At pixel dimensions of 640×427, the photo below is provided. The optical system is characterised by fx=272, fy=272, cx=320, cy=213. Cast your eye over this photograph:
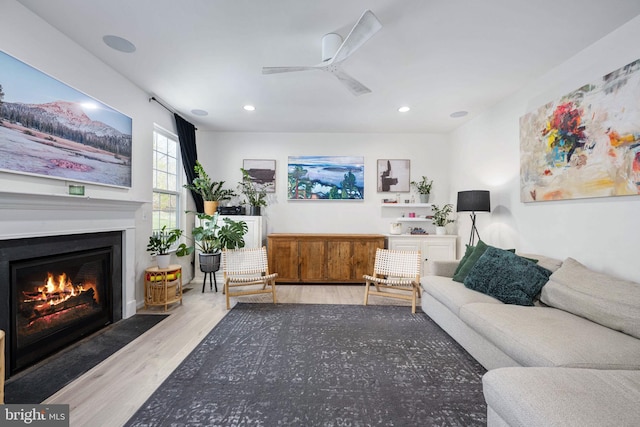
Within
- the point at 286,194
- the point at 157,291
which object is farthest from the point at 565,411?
the point at 286,194

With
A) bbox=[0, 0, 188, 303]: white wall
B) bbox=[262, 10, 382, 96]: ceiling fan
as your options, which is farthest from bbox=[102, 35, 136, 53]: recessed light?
bbox=[262, 10, 382, 96]: ceiling fan

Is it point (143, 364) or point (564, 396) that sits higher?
point (564, 396)

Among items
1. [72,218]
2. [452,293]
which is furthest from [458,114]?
[72,218]

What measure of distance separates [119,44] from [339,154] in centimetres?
345

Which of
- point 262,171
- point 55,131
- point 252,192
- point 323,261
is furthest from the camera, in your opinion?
point 262,171

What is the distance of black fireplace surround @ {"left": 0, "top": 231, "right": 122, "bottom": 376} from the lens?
1948 mm

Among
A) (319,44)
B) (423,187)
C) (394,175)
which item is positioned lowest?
(423,187)

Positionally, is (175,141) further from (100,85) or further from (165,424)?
(165,424)

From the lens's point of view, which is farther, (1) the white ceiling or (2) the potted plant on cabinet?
(2) the potted plant on cabinet

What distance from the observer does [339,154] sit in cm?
509

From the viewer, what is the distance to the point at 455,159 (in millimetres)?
4797

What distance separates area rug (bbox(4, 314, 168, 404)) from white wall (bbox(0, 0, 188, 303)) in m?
0.65

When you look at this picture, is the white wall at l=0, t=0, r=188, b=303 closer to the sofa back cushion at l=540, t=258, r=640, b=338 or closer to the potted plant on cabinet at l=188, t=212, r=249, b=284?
the potted plant on cabinet at l=188, t=212, r=249, b=284

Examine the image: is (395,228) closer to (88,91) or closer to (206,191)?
(206,191)
